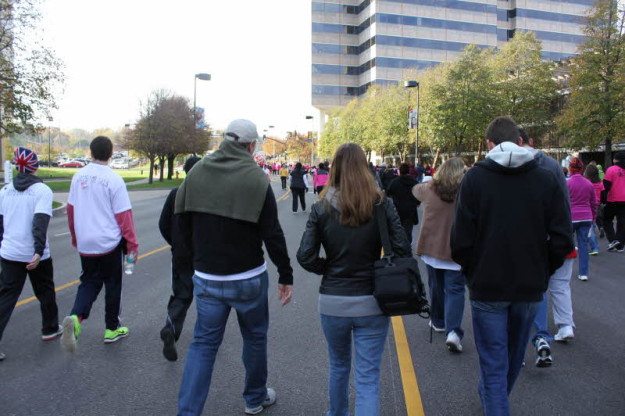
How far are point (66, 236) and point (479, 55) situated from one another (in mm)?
36444

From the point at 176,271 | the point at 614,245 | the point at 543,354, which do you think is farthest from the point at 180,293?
the point at 614,245

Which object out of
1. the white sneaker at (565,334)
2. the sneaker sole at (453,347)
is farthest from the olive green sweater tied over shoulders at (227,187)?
the white sneaker at (565,334)

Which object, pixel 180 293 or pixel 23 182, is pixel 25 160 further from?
pixel 180 293

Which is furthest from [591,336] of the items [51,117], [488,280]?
[51,117]

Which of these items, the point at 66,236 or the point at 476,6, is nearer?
the point at 66,236

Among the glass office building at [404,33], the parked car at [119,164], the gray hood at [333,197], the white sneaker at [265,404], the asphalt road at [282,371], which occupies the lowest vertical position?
the asphalt road at [282,371]

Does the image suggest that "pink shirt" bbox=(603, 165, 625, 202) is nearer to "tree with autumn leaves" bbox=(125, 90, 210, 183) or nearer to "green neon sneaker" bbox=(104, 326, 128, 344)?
"green neon sneaker" bbox=(104, 326, 128, 344)

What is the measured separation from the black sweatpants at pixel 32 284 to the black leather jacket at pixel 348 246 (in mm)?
3164

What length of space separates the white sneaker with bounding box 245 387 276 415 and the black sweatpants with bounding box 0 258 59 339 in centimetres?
257

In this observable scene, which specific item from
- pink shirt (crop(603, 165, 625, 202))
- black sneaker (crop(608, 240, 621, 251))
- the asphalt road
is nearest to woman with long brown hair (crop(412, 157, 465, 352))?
the asphalt road

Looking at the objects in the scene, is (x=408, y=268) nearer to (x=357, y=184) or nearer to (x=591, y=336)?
(x=357, y=184)

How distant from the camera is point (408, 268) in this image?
9.34 ft

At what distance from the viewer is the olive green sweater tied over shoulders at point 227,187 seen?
3.02 metres

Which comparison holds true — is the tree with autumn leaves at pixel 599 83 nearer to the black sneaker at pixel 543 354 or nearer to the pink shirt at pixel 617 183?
the pink shirt at pixel 617 183
